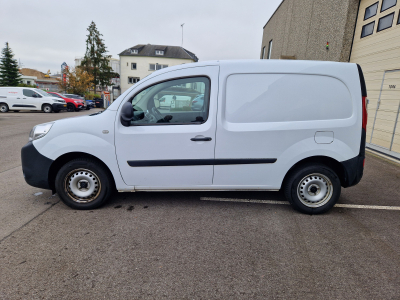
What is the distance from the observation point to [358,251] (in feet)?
8.85

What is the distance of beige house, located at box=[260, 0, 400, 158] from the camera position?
700cm

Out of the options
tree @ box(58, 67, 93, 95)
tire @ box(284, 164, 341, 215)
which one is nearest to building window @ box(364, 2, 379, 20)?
tire @ box(284, 164, 341, 215)

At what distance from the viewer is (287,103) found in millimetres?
3285

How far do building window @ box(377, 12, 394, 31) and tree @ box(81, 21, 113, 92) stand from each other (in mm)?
48209

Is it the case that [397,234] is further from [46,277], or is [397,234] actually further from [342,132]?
[46,277]

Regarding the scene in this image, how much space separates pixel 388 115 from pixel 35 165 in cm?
839

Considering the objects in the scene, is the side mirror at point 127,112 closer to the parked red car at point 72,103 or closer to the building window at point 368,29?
the building window at point 368,29

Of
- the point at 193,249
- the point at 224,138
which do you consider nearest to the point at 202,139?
the point at 224,138

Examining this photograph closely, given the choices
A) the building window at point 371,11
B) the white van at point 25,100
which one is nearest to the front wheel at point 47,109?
the white van at point 25,100

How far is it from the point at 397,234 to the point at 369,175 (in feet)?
8.84

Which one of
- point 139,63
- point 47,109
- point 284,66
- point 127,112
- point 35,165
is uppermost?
point 139,63

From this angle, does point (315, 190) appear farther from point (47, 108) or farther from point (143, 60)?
point (143, 60)

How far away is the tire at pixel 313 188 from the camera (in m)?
3.43

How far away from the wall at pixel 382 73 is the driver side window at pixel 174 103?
6.23 metres
